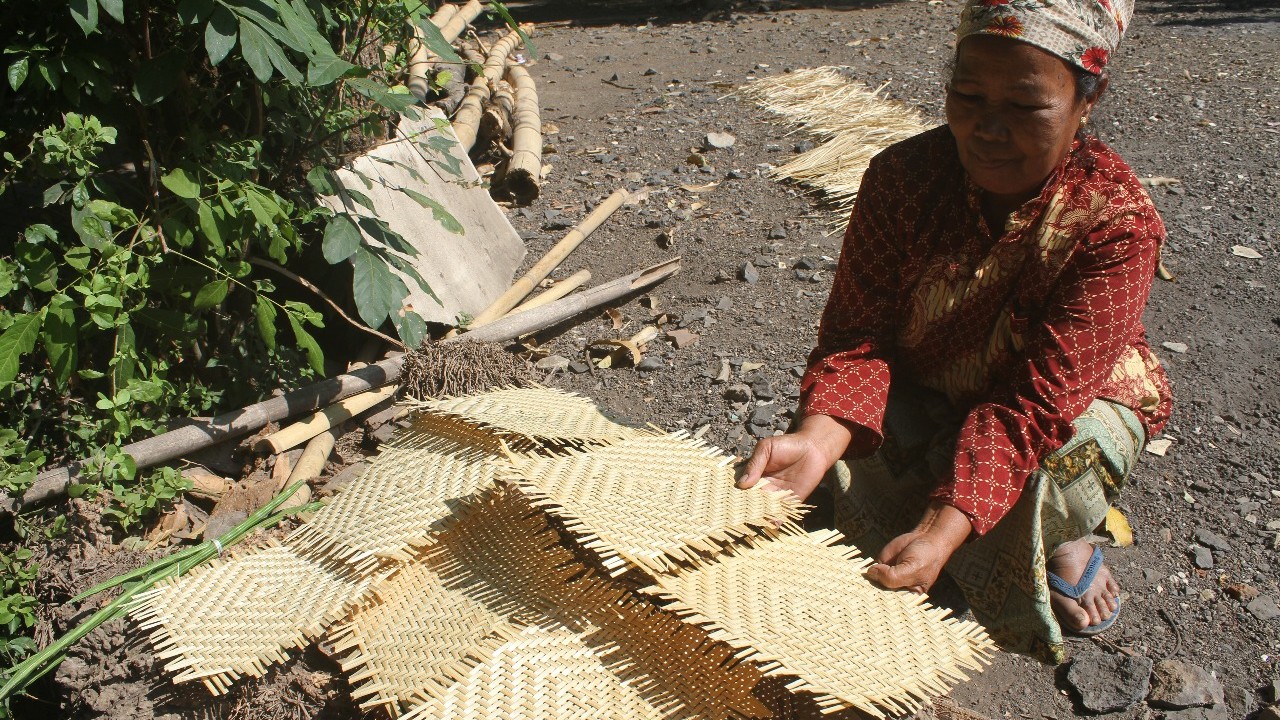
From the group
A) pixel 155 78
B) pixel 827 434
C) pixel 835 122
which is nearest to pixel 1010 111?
pixel 827 434

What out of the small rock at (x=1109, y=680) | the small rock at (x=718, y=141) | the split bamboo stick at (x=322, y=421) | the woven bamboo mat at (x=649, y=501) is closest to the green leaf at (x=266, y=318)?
the split bamboo stick at (x=322, y=421)

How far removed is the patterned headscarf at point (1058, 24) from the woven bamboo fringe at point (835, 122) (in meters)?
2.70

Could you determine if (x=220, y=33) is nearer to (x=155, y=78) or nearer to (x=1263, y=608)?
(x=155, y=78)

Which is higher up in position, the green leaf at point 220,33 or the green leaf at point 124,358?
the green leaf at point 220,33

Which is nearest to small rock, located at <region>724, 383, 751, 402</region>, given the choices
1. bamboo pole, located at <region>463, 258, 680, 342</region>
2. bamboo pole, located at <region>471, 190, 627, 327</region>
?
bamboo pole, located at <region>463, 258, 680, 342</region>

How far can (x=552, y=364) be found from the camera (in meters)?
3.60

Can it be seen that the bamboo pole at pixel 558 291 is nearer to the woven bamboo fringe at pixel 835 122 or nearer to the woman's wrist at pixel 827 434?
the woven bamboo fringe at pixel 835 122

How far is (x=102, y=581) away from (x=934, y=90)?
5.80 metres

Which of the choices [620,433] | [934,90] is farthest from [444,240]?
[934,90]

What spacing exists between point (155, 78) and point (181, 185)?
29cm

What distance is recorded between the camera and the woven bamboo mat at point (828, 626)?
1394 mm

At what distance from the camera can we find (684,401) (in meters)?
3.33

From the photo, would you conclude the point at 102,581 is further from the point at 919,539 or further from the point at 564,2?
the point at 564,2

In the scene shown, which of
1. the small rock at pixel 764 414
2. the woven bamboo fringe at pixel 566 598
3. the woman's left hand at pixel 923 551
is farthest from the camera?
the small rock at pixel 764 414
